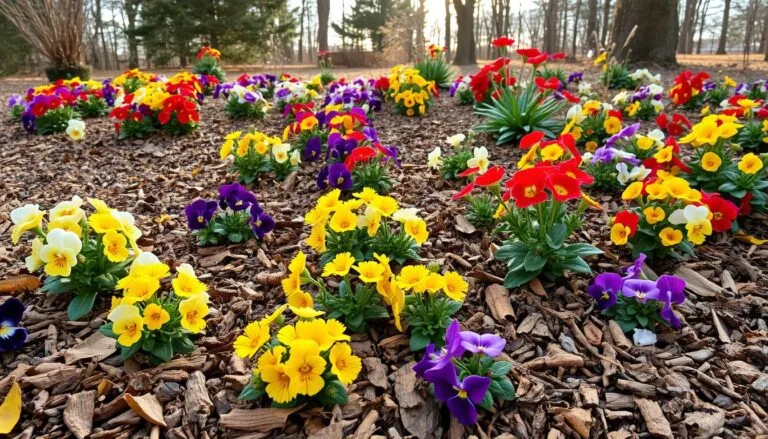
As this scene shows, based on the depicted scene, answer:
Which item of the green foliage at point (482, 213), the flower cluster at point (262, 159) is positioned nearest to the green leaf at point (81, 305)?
the flower cluster at point (262, 159)

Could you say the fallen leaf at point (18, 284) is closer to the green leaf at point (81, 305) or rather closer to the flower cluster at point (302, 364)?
the green leaf at point (81, 305)

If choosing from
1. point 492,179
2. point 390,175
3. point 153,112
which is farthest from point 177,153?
point 492,179

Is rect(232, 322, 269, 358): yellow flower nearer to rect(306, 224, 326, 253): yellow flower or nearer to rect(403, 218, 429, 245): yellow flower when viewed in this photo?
rect(306, 224, 326, 253): yellow flower

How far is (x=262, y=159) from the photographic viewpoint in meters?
3.88

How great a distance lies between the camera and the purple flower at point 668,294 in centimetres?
195

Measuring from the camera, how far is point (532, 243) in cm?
226

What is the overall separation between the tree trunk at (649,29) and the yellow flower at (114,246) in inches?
366

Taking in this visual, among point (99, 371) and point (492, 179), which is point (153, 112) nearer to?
point (99, 371)

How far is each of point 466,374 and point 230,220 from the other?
1748 millimetres

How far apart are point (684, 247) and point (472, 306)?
3.86 feet

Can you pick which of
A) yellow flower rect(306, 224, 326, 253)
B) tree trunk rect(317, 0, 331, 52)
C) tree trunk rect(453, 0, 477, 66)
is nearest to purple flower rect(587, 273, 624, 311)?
yellow flower rect(306, 224, 326, 253)

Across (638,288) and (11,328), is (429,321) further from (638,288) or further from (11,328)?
(11,328)

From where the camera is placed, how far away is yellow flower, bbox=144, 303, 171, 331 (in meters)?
1.81

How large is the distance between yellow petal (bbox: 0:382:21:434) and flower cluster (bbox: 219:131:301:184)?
226cm
